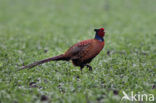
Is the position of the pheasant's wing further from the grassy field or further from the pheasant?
the grassy field

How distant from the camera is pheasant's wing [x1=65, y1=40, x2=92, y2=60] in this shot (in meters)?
6.79

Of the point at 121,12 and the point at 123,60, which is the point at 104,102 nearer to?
the point at 123,60

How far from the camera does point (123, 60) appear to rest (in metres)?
8.16

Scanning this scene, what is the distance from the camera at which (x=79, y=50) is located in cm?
688

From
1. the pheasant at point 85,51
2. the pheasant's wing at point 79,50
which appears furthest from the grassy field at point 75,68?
the pheasant's wing at point 79,50

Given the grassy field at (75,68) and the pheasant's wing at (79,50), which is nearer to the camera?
the grassy field at (75,68)

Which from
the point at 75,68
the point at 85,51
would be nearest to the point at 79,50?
the point at 85,51

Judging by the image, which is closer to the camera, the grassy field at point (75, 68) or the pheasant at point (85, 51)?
the grassy field at point (75, 68)

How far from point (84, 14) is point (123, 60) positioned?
1602 centimetres

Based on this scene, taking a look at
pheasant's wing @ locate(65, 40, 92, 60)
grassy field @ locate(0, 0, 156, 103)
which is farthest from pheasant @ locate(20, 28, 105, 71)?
grassy field @ locate(0, 0, 156, 103)

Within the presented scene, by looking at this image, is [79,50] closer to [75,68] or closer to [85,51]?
[85,51]

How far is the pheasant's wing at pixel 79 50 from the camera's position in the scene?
6.79 m

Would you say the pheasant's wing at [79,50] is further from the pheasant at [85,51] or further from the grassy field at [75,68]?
the grassy field at [75,68]

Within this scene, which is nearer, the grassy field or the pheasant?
the grassy field
